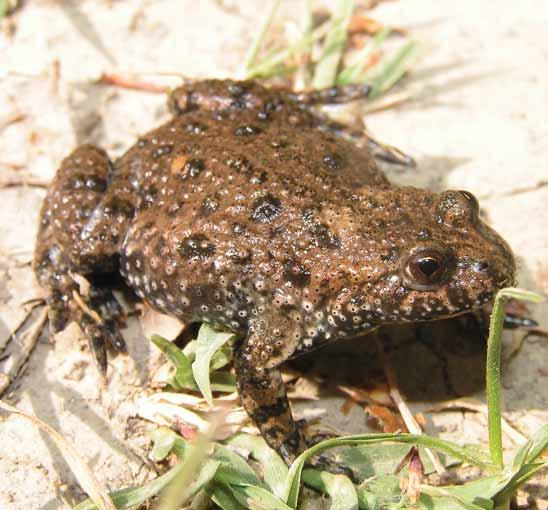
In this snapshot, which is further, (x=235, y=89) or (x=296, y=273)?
(x=235, y=89)

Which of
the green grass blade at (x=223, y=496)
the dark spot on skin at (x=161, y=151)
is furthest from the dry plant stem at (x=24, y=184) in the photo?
the green grass blade at (x=223, y=496)

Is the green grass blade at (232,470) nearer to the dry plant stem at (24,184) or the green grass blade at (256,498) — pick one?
the green grass blade at (256,498)

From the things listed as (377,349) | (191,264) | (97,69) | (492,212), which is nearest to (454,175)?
(492,212)

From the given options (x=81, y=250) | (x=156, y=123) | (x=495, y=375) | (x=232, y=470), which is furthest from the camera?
(x=156, y=123)

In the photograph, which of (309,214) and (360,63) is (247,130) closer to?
(309,214)

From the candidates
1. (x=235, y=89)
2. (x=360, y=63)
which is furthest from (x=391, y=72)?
(x=235, y=89)

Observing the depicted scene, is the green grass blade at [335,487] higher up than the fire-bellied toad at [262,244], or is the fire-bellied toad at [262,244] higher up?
the fire-bellied toad at [262,244]
